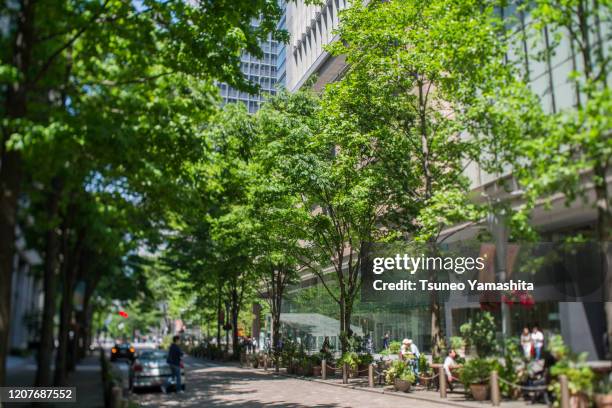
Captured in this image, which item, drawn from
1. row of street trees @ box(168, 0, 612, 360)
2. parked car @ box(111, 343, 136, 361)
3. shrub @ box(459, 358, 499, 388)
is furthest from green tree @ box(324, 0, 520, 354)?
parked car @ box(111, 343, 136, 361)

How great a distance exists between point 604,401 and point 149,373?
1702 centimetres

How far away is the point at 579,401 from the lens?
11.6m

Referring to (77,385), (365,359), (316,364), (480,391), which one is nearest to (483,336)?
(480,391)

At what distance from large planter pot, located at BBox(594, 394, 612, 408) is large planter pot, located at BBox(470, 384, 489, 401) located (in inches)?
203

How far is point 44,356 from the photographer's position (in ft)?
43.8

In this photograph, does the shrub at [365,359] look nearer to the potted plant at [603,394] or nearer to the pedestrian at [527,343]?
the pedestrian at [527,343]

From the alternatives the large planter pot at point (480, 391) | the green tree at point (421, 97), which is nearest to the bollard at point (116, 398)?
the green tree at point (421, 97)

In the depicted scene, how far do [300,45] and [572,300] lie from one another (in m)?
43.4

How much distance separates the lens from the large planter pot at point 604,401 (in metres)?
11.0

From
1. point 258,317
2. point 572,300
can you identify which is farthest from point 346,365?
point 258,317

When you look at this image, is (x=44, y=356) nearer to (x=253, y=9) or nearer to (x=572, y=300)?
(x=253, y=9)

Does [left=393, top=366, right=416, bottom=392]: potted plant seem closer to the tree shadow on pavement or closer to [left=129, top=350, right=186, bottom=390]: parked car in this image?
the tree shadow on pavement

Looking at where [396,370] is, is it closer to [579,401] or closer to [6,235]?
[579,401]

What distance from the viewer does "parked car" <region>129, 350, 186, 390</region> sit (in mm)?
22672
